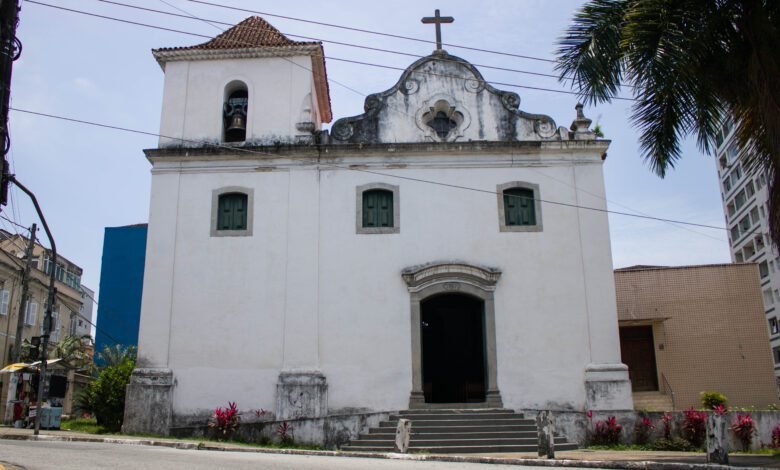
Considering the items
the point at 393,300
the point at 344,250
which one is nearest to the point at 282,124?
the point at 344,250

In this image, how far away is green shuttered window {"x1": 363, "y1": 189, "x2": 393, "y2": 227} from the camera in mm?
18047

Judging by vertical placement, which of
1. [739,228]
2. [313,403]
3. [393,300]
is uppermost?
[739,228]

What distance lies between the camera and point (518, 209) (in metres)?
18.0

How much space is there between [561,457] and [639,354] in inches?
375

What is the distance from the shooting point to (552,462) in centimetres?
1142

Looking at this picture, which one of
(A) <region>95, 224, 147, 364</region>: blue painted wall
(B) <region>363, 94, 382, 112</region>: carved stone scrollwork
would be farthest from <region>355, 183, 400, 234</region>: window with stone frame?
(A) <region>95, 224, 147, 364</region>: blue painted wall

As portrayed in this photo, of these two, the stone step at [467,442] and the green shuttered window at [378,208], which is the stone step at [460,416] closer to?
the stone step at [467,442]

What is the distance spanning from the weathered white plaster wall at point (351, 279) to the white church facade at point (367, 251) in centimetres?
4

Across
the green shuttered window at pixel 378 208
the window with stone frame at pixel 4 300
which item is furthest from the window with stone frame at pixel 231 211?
the window with stone frame at pixel 4 300

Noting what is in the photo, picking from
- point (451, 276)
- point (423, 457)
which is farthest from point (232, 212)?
point (423, 457)

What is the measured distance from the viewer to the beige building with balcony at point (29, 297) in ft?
106

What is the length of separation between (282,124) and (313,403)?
7.29 m

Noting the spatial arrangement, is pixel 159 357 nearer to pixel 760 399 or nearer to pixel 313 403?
pixel 313 403

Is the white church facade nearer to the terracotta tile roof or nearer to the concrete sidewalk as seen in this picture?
the terracotta tile roof
